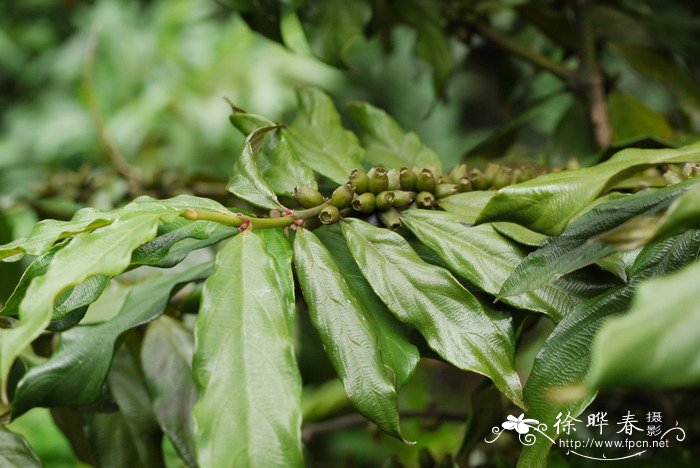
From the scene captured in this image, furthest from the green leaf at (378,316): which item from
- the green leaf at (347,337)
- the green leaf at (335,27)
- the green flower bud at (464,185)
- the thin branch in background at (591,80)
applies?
the thin branch in background at (591,80)

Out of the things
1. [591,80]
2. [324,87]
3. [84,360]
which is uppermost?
[591,80]

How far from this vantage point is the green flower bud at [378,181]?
536 mm

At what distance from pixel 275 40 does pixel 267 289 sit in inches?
19.3

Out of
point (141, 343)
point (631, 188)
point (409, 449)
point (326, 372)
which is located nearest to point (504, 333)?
point (631, 188)

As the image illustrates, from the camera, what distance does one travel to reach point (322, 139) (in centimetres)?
64

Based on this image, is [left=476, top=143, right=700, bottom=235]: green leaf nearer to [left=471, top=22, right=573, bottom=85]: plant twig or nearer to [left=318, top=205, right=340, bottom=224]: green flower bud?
[left=318, top=205, right=340, bottom=224]: green flower bud

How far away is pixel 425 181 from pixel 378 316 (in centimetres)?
12

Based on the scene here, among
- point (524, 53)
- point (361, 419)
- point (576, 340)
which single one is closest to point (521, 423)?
point (576, 340)

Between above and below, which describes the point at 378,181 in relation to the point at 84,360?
above

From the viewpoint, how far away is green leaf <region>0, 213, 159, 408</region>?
1.16 feet

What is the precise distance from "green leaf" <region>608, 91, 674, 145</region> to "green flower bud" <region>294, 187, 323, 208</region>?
0.56 m

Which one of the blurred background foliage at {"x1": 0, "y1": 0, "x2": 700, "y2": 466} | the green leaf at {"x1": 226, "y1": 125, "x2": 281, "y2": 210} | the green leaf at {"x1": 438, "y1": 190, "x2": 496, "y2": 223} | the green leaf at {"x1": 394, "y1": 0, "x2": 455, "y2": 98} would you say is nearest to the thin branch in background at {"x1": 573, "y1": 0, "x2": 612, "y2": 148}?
the blurred background foliage at {"x1": 0, "y1": 0, "x2": 700, "y2": 466}

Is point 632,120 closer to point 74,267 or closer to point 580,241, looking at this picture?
point 580,241

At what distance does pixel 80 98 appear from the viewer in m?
3.00
